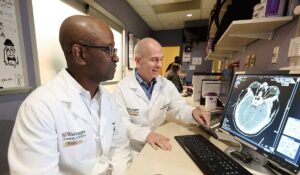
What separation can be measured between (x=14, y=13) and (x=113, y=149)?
3.88ft

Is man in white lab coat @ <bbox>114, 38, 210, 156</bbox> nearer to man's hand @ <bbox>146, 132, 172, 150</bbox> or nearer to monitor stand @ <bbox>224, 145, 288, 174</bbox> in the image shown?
man's hand @ <bbox>146, 132, 172, 150</bbox>

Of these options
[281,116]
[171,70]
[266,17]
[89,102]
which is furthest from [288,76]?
[171,70]

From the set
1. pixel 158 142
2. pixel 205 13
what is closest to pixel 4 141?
pixel 158 142

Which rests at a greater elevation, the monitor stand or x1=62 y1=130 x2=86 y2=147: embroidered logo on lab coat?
x1=62 y1=130 x2=86 y2=147: embroidered logo on lab coat

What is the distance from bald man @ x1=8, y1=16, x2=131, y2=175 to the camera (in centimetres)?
60

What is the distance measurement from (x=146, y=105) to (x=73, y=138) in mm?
666

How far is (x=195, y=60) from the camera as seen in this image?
507cm

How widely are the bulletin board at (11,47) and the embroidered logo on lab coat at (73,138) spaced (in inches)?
31.8

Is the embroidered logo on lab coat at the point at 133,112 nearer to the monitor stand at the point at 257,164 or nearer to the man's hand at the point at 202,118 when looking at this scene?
the man's hand at the point at 202,118

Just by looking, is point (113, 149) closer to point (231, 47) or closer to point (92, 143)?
point (92, 143)

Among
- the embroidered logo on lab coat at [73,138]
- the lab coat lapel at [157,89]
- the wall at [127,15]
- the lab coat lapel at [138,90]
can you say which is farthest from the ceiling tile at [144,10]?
the embroidered logo on lab coat at [73,138]

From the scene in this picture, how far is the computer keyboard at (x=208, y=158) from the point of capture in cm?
61

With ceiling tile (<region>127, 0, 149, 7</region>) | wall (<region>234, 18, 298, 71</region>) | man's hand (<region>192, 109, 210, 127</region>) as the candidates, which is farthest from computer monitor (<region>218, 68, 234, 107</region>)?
ceiling tile (<region>127, 0, 149, 7</region>)

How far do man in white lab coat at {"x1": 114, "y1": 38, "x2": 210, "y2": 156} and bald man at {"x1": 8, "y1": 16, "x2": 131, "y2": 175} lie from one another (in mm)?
341
